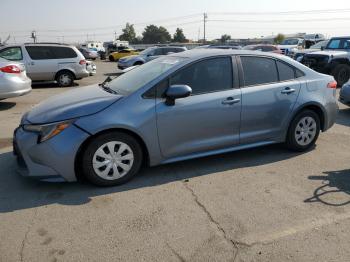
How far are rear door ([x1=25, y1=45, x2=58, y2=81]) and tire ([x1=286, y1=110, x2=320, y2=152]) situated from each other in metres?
10.5

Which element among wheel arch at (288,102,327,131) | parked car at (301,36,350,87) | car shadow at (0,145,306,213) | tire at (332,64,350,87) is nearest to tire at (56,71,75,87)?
car shadow at (0,145,306,213)

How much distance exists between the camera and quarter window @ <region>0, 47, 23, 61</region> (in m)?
12.8

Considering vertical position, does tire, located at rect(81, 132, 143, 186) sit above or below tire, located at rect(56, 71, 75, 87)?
above

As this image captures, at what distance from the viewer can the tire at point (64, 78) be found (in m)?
13.6

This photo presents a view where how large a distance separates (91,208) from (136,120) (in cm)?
111

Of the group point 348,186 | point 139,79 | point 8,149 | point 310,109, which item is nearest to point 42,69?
point 8,149

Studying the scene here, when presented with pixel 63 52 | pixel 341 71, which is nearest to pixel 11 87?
pixel 63 52

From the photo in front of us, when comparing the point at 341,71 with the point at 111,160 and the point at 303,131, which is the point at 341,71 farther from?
the point at 111,160

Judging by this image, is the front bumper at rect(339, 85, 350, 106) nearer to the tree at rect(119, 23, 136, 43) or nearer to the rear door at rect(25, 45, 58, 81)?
the rear door at rect(25, 45, 58, 81)

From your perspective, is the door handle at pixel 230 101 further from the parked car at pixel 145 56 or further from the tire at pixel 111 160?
the parked car at pixel 145 56

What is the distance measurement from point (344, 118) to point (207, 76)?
4.76 meters

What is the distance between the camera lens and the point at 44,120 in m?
4.05

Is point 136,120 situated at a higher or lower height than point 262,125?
higher

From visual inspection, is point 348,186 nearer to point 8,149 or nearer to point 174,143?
point 174,143
